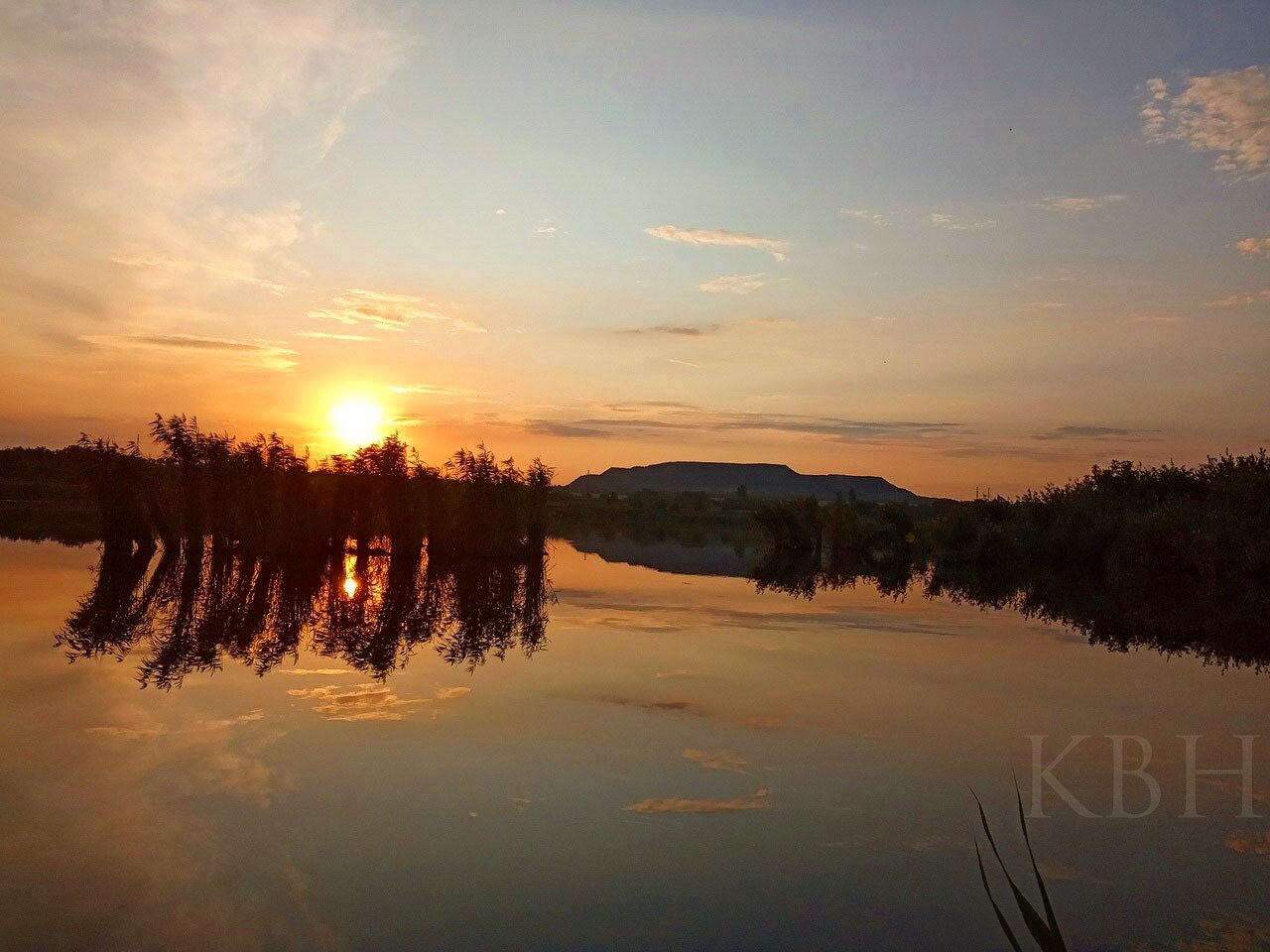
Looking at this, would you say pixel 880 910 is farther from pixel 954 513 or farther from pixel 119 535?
pixel 954 513

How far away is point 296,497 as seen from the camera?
27.9 meters

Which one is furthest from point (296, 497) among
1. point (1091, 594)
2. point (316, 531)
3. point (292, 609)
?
point (1091, 594)

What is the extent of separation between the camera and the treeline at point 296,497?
26.8 meters

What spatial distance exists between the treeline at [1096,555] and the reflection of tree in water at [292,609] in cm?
798

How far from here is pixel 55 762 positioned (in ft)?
23.6

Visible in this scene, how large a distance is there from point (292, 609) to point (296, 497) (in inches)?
479

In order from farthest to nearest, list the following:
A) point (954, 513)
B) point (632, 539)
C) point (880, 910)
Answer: point (632, 539)
point (954, 513)
point (880, 910)

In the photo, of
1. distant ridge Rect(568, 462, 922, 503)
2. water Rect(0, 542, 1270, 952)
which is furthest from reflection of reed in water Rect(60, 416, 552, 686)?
distant ridge Rect(568, 462, 922, 503)

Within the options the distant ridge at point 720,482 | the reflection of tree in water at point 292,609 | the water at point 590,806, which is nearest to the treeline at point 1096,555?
the water at point 590,806

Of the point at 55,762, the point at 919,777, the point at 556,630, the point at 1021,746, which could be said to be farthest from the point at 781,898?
the point at 556,630

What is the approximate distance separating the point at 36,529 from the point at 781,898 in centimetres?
3625

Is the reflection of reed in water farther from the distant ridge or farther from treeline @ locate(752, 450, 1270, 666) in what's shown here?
the distant ridge

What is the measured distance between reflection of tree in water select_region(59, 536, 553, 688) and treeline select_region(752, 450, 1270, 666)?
7985 mm

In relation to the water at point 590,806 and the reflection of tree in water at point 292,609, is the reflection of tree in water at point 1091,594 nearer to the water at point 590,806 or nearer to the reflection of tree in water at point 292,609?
the water at point 590,806
